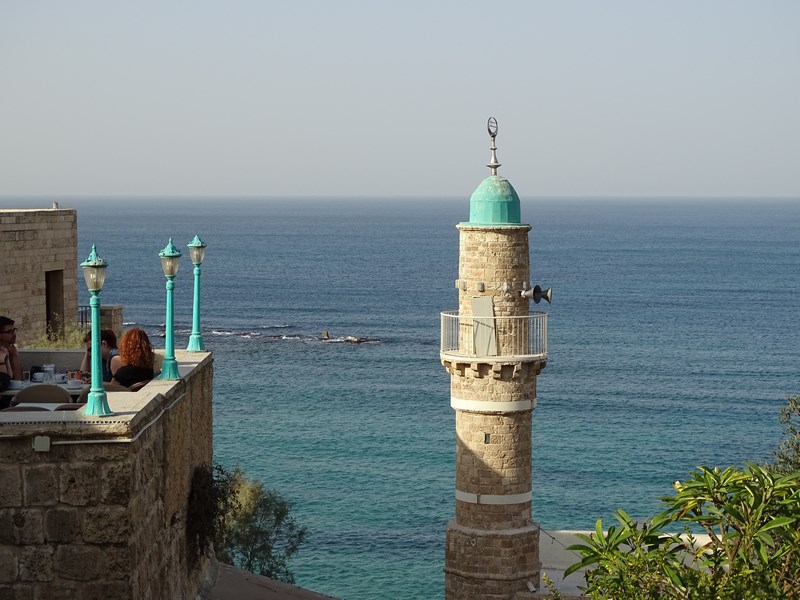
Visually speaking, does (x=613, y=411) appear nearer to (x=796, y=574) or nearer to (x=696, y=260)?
(x=796, y=574)

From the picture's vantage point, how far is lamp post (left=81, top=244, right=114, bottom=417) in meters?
8.56

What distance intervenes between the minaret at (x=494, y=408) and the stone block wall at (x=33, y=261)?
11.5 m

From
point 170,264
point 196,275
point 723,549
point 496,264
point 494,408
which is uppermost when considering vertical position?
point 170,264

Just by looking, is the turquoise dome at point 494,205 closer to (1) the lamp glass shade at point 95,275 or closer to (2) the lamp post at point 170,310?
(2) the lamp post at point 170,310

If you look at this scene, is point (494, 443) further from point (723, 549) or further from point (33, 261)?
point (33, 261)

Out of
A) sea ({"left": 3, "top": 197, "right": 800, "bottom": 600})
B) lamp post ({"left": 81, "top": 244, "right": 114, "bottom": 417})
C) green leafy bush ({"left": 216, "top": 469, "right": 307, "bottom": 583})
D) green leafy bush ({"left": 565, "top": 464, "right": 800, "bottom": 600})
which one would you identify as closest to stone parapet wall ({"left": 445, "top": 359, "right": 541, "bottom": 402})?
sea ({"left": 3, "top": 197, "right": 800, "bottom": 600})

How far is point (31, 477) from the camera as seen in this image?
28.0 feet

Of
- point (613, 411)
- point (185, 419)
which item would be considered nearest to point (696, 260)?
point (613, 411)

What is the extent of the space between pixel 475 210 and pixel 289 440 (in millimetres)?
29967

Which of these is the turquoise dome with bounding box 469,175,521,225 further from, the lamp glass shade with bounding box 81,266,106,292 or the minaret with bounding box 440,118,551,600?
the lamp glass shade with bounding box 81,266,106,292

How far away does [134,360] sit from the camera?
10.6 metres

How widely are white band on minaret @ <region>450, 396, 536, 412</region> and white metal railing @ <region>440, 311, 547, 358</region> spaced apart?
2.58 feet

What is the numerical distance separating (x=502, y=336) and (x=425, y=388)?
38126 millimetres

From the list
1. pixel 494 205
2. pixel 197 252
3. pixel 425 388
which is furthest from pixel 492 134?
pixel 425 388
